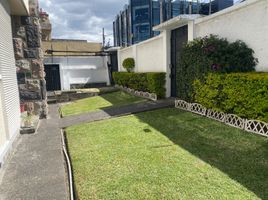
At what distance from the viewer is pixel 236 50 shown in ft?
18.8

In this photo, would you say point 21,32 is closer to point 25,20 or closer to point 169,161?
point 25,20

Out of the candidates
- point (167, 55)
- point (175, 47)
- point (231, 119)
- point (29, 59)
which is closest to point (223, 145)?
point (231, 119)

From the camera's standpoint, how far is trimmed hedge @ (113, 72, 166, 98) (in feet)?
30.1

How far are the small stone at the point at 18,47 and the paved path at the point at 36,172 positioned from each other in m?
2.88

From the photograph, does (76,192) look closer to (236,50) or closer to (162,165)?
(162,165)

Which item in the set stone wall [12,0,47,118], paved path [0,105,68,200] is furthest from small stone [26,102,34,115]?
paved path [0,105,68,200]

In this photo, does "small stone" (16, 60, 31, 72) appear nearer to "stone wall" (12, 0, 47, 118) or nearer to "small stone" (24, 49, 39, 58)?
"stone wall" (12, 0, 47, 118)

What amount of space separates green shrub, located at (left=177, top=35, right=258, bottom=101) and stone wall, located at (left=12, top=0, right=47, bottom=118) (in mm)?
4882

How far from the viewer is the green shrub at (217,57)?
5684 millimetres

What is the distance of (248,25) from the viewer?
5.61 meters

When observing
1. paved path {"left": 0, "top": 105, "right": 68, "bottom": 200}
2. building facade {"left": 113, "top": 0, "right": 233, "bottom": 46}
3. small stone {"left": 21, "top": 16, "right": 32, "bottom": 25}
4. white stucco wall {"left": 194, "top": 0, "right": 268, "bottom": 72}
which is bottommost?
paved path {"left": 0, "top": 105, "right": 68, "bottom": 200}

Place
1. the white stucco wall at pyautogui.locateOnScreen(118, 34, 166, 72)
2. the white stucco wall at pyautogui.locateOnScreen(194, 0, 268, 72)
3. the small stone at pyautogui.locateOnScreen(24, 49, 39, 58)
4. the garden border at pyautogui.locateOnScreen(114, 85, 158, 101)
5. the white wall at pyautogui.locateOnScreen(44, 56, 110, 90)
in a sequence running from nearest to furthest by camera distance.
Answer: the white stucco wall at pyautogui.locateOnScreen(194, 0, 268, 72) → the small stone at pyautogui.locateOnScreen(24, 49, 39, 58) → the garden border at pyautogui.locateOnScreen(114, 85, 158, 101) → the white stucco wall at pyautogui.locateOnScreen(118, 34, 166, 72) → the white wall at pyautogui.locateOnScreen(44, 56, 110, 90)

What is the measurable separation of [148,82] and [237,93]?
16.2 feet

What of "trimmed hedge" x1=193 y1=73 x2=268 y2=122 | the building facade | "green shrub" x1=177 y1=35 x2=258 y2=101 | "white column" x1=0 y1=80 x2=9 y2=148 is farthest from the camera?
the building facade
